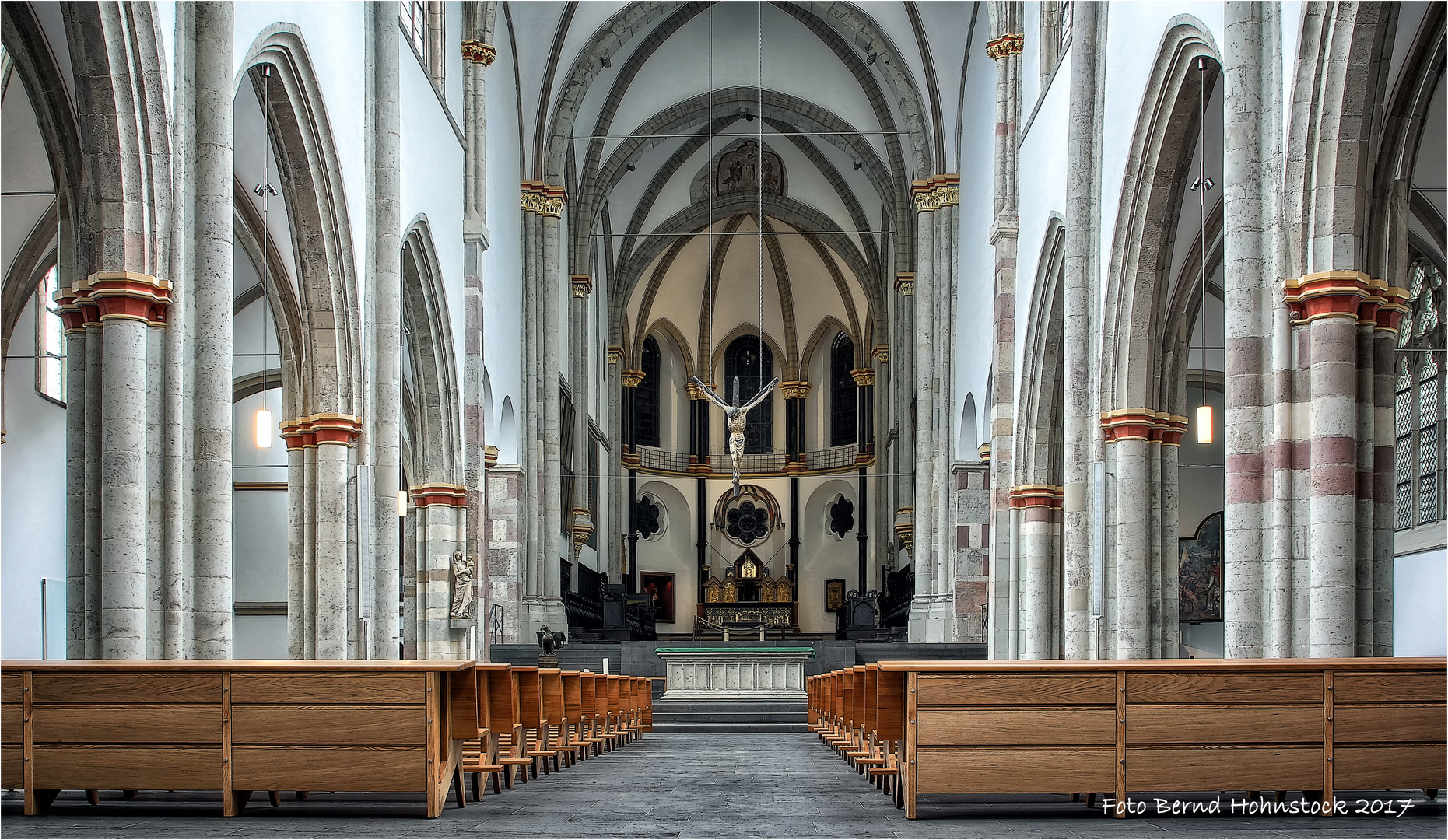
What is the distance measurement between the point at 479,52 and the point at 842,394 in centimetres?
2507

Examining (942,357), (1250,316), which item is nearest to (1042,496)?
(942,357)

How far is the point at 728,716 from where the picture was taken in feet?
64.3

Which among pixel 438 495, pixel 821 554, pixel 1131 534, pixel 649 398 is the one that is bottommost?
pixel 821 554

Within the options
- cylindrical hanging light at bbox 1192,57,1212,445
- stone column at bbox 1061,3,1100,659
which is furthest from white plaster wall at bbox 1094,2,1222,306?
cylindrical hanging light at bbox 1192,57,1212,445

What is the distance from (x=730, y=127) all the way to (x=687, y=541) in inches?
572

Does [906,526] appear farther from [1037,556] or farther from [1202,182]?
[1202,182]

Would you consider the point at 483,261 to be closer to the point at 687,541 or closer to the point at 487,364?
the point at 487,364

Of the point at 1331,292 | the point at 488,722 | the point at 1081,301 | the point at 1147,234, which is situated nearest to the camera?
the point at 488,722

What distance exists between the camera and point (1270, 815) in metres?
6.99

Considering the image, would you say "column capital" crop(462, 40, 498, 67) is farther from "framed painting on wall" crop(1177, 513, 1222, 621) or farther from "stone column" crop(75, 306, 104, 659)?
"framed painting on wall" crop(1177, 513, 1222, 621)

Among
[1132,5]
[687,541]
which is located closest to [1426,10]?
[1132,5]

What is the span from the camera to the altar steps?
19.2 metres

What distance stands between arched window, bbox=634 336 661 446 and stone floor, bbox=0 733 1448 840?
3678 cm

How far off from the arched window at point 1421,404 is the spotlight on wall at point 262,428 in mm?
14269
